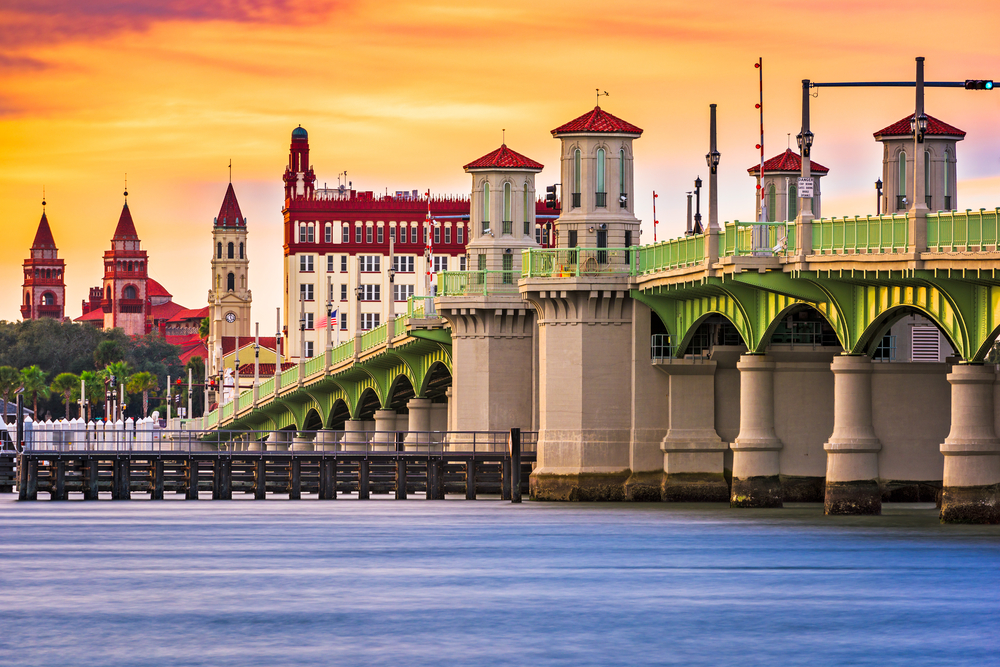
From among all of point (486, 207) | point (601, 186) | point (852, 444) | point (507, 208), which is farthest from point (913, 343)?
point (486, 207)

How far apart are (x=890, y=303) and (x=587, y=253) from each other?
2096 cm

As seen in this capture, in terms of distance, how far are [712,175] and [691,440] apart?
43.6ft

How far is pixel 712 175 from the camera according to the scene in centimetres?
7806

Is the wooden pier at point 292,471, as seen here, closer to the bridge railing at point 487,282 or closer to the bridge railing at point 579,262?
the bridge railing at point 487,282

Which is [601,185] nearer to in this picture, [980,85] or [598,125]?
[598,125]

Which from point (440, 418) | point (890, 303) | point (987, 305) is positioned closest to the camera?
point (987, 305)

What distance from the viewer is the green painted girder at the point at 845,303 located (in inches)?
2586

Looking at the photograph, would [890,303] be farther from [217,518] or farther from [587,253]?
[217,518]

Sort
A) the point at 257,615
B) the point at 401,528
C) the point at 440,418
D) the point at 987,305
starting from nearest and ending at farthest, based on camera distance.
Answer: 1. the point at 257,615
2. the point at 987,305
3. the point at 401,528
4. the point at 440,418

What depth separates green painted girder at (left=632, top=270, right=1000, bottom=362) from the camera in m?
65.7

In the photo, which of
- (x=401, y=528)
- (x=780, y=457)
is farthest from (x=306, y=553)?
(x=780, y=457)

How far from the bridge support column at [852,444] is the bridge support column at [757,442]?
5.24 meters

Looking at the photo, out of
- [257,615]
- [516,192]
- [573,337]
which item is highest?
[516,192]

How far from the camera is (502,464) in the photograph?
9688cm
